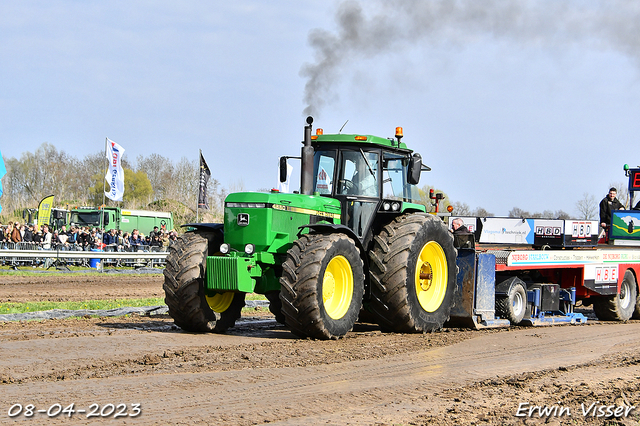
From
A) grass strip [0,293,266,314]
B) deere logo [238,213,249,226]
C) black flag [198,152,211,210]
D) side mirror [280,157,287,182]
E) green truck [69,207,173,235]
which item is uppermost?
black flag [198,152,211,210]

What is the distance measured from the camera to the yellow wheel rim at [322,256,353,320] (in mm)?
8977

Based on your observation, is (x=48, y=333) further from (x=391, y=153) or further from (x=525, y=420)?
(x=525, y=420)

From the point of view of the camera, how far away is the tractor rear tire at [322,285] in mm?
8422

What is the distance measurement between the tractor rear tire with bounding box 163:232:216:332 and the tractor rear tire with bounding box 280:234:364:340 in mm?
1215

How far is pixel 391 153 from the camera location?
34.7ft

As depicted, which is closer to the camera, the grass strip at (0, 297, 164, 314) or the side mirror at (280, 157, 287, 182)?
the side mirror at (280, 157, 287, 182)

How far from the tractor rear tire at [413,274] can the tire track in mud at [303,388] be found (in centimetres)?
126

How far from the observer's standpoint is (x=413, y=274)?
31.7ft

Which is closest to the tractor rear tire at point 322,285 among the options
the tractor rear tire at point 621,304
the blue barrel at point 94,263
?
the tractor rear tire at point 621,304

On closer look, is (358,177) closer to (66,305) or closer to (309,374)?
(309,374)

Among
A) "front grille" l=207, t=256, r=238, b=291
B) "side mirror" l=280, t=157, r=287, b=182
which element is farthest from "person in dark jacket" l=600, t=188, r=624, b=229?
"front grille" l=207, t=256, r=238, b=291

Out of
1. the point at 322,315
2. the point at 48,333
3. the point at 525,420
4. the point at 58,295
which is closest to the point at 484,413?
the point at 525,420

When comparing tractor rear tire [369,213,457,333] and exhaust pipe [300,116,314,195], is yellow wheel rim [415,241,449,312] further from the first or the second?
exhaust pipe [300,116,314,195]

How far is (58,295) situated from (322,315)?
382 inches
